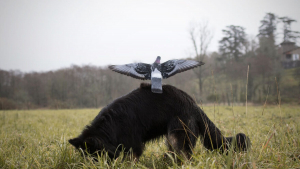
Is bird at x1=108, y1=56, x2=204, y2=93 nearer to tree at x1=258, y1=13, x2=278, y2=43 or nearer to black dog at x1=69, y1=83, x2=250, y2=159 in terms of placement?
black dog at x1=69, y1=83, x2=250, y2=159

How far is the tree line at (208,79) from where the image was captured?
2456 centimetres

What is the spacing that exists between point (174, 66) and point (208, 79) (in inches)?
1168

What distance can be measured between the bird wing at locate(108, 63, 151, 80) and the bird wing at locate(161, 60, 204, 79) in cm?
28

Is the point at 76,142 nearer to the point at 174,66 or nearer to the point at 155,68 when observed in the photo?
the point at 155,68

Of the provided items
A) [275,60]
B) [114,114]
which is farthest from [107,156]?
[275,60]

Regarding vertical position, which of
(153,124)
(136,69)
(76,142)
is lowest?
(76,142)

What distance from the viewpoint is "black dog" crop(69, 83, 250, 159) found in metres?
2.67

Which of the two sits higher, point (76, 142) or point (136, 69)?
point (136, 69)

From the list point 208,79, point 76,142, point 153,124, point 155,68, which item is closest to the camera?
point 76,142

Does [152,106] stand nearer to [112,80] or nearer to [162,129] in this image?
[162,129]

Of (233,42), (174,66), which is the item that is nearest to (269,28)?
(233,42)

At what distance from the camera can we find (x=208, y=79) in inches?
1230

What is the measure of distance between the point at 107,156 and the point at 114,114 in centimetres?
61

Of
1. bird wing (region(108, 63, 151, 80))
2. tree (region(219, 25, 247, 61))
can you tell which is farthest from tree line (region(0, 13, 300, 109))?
bird wing (region(108, 63, 151, 80))
